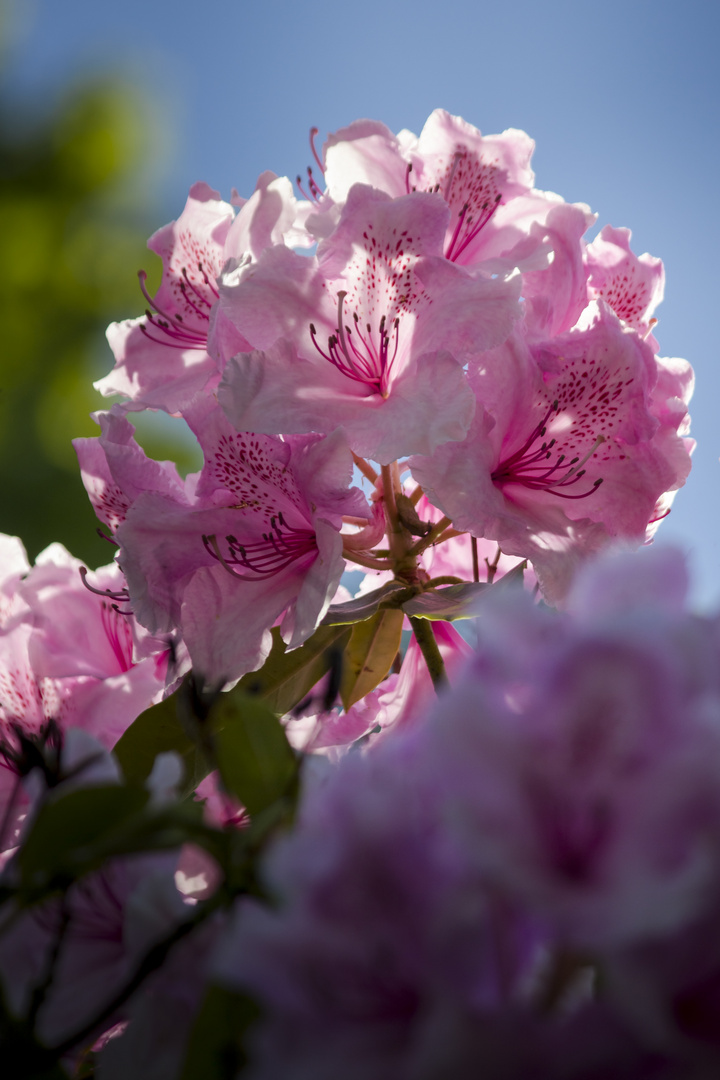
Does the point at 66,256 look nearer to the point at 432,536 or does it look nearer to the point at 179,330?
the point at 179,330

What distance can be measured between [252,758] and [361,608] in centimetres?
31

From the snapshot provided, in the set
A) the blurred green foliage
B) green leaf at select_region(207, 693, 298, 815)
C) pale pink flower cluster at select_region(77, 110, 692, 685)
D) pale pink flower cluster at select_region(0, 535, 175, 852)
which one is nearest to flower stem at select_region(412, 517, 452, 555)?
pale pink flower cluster at select_region(77, 110, 692, 685)

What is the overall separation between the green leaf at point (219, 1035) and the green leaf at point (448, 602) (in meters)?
0.32

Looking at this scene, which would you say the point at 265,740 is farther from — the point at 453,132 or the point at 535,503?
the point at 453,132

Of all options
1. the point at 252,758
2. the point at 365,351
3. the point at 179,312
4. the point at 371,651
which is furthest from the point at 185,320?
the point at 252,758

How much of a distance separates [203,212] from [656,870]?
0.62 meters

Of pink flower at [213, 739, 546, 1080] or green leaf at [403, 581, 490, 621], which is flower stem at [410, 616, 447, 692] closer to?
green leaf at [403, 581, 490, 621]

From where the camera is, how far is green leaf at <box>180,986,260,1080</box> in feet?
0.60

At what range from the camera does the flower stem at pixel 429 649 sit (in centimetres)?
53

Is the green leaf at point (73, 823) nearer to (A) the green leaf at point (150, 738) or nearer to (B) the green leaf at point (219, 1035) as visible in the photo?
(B) the green leaf at point (219, 1035)

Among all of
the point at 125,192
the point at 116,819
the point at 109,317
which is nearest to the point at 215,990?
the point at 116,819

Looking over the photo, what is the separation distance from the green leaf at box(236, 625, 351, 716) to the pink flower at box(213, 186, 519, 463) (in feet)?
0.58

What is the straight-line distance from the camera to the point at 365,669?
602 mm

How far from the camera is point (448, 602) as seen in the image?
0.52 meters
